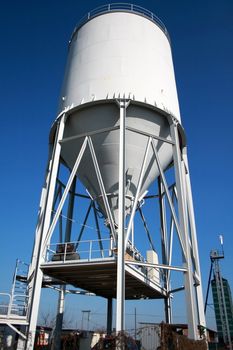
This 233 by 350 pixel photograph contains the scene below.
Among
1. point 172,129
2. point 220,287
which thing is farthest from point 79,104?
point 220,287

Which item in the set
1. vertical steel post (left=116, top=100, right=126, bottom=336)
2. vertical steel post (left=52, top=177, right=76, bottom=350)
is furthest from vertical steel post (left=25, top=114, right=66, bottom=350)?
vertical steel post (left=116, top=100, right=126, bottom=336)

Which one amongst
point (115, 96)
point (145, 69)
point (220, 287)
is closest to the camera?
point (115, 96)

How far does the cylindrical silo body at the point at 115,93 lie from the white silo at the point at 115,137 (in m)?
0.05

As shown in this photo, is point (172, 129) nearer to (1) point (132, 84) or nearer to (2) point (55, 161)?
(1) point (132, 84)

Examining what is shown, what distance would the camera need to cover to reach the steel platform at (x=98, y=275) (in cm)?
1319

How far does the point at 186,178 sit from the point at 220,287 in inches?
519

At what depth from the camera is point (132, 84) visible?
1570cm

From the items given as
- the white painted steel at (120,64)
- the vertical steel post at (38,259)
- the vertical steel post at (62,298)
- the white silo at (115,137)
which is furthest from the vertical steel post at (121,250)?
the vertical steel post at (62,298)

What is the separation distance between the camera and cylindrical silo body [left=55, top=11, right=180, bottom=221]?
51.3 feet

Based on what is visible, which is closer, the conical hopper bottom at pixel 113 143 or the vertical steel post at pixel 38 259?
the vertical steel post at pixel 38 259

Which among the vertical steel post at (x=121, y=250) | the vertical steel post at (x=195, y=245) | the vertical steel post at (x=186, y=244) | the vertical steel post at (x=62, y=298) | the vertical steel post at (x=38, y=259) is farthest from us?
the vertical steel post at (x=62, y=298)

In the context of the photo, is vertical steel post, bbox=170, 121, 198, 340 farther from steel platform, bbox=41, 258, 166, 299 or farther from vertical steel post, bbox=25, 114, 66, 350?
vertical steel post, bbox=25, 114, 66, 350

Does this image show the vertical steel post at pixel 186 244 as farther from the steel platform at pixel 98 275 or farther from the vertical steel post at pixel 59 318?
the vertical steel post at pixel 59 318

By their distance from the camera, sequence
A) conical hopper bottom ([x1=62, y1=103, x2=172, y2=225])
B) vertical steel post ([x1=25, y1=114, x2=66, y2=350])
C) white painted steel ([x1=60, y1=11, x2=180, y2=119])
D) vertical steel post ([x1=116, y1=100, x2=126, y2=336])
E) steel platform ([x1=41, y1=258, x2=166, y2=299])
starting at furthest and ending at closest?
white painted steel ([x1=60, y1=11, x2=180, y2=119]) < conical hopper bottom ([x1=62, y1=103, x2=172, y2=225]) < steel platform ([x1=41, y1=258, x2=166, y2=299]) < vertical steel post ([x1=25, y1=114, x2=66, y2=350]) < vertical steel post ([x1=116, y1=100, x2=126, y2=336])
